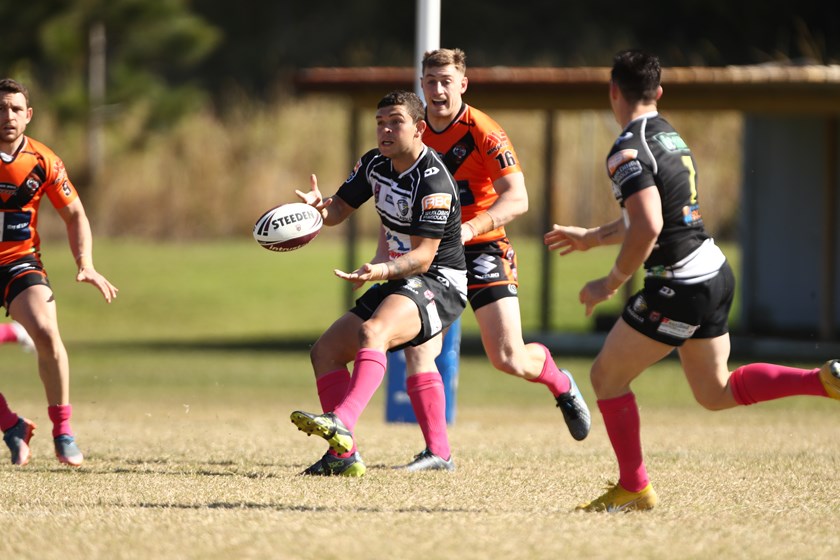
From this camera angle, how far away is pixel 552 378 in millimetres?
8570

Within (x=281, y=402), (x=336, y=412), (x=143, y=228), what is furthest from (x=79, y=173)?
(x=336, y=412)

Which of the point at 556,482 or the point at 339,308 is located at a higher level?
the point at 556,482

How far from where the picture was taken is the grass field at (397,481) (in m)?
5.52

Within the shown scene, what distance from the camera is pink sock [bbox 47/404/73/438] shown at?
8242mm

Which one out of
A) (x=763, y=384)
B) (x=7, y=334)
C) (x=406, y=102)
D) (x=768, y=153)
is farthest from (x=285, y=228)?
(x=768, y=153)

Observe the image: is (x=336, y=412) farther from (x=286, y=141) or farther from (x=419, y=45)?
(x=286, y=141)

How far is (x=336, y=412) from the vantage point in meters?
6.81

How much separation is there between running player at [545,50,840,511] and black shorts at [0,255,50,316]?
10.9 ft

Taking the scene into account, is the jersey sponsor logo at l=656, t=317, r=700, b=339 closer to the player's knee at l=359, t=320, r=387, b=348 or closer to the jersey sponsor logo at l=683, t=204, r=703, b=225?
the jersey sponsor logo at l=683, t=204, r=703, b=225

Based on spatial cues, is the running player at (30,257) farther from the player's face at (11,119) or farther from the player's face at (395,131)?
the player's face at (395,131)

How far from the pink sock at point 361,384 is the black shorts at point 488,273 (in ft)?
4.17

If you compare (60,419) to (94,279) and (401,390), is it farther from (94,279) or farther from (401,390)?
(401,390)

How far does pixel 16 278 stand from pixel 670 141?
4078 millimetres

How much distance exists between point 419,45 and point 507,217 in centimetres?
447
